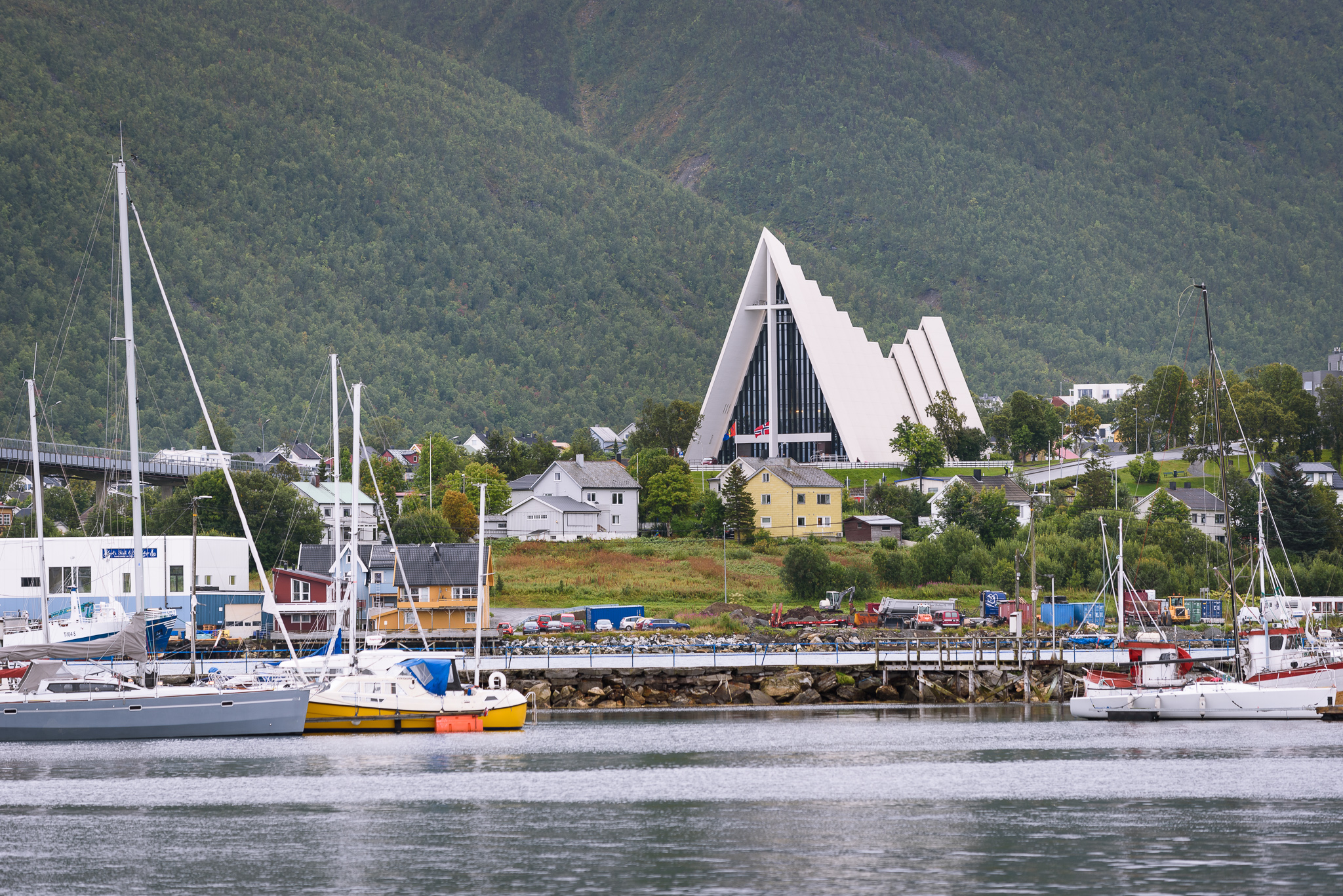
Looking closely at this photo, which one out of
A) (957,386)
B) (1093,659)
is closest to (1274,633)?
(1093,659)

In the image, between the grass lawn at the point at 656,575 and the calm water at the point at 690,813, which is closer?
the calm water at the point at 690,813

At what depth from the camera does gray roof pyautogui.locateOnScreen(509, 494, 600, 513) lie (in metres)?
85.2

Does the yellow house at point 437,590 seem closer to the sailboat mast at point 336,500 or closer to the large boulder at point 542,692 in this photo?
the large boulder at point 542,692

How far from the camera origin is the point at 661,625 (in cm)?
6281

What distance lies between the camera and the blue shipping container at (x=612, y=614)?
62.3 meters

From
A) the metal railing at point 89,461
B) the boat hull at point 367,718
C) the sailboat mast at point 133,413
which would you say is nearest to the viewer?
the sailboat mast at point 133,413

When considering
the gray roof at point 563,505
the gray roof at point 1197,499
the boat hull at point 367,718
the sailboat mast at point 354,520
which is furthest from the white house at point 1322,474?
the boat hull at point 367,718

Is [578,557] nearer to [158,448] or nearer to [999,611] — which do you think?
[999,611]

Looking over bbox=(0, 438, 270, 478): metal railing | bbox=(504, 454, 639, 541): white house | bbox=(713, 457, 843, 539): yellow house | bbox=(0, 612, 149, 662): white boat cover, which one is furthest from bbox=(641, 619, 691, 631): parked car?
bbox=(0, 438, 270, 478): metal railing

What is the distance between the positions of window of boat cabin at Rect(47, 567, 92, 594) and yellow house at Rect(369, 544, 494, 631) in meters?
11.6

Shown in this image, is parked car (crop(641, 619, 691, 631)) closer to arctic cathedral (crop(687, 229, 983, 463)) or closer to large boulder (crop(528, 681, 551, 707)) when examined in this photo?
large boulder (crop(528, 681, 551, 707))

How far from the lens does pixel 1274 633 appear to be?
48344 millimetres

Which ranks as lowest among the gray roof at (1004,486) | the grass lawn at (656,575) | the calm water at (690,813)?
the calm water at (690,813)

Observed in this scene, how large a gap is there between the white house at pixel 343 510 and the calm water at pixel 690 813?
126 feet
